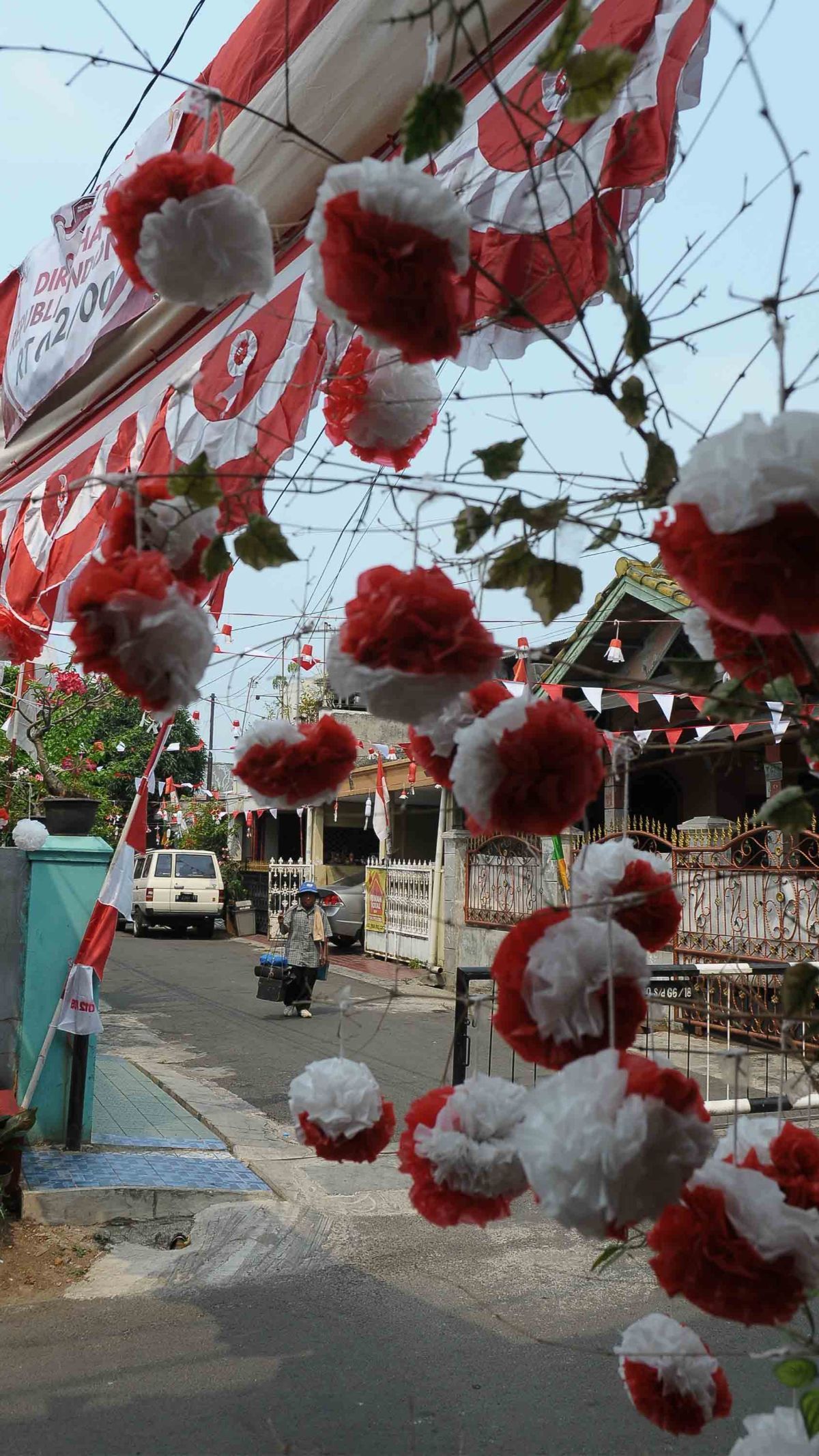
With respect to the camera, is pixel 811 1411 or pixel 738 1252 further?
pixel 811 1411

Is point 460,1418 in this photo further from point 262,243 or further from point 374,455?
→ point 262,243

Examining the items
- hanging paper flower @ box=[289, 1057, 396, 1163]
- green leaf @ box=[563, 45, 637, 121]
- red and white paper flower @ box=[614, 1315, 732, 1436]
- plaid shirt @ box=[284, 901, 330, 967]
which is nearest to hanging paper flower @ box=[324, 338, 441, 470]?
green leaf @ box=[563, 45, 637, 121]

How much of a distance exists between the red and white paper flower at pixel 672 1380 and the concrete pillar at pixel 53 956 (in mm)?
5224

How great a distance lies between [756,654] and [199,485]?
77 cm

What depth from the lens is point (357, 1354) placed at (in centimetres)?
417

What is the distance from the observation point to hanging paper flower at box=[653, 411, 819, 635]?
1.15m

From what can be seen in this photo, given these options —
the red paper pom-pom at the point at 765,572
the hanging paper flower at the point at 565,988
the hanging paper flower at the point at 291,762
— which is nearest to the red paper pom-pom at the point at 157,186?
the hanging paper flower at the point at 291,762

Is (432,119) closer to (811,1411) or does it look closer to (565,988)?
(565,988)

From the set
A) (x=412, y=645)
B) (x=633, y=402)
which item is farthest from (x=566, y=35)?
(x=412, y=645)

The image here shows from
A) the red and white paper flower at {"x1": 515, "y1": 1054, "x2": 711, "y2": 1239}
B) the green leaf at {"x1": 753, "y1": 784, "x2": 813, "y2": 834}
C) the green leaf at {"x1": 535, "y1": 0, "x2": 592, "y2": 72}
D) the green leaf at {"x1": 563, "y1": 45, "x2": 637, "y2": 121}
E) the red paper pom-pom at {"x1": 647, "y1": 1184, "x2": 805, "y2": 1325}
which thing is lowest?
the red paper pom-pom at {"x1": 647, "y1": 1184, "x2": 805, "y2": 1325}

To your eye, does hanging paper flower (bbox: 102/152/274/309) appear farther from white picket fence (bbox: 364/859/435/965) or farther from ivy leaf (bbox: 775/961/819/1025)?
white picket fence (bbox: 364/859/435/965)

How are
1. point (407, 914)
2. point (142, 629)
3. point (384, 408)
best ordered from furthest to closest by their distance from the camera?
point (407, 914)
point (384, 408)
point (142, 629)

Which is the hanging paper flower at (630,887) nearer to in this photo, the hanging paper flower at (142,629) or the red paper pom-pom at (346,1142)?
the red paper pom-pom at (346,1142)

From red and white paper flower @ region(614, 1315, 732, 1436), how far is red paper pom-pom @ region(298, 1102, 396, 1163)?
1.55ft
